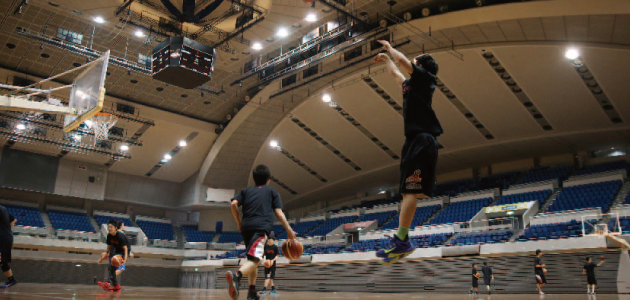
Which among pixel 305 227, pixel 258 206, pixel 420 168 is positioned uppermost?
pixel 305 227

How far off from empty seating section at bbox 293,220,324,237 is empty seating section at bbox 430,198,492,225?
9.23m

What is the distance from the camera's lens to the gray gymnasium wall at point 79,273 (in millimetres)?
23031

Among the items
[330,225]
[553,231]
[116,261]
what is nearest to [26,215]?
[330,225]

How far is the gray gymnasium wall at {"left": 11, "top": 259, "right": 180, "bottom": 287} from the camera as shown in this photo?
75.6 ft

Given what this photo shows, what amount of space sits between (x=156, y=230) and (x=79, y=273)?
5642 mm

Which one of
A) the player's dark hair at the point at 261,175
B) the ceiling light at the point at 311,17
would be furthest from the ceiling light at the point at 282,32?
the player's dark hair at the point at 261,175

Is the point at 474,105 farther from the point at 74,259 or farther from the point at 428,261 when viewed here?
the point at 74,259

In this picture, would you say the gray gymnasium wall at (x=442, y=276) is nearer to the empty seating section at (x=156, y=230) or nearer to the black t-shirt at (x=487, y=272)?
the black t-shirt at (x=487, y=272)

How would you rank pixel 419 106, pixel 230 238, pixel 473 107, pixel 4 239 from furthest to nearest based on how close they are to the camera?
pixel 230 238 < pixel 473 107 < pixel 4 239 < pixel 419 106

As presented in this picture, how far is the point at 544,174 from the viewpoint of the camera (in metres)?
21.8

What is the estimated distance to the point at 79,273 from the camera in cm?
2447

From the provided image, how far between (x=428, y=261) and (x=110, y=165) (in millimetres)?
20816

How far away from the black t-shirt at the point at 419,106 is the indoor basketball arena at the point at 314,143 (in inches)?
0.7

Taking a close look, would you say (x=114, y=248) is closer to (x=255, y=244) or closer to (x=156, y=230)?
(x=255, y=244)
